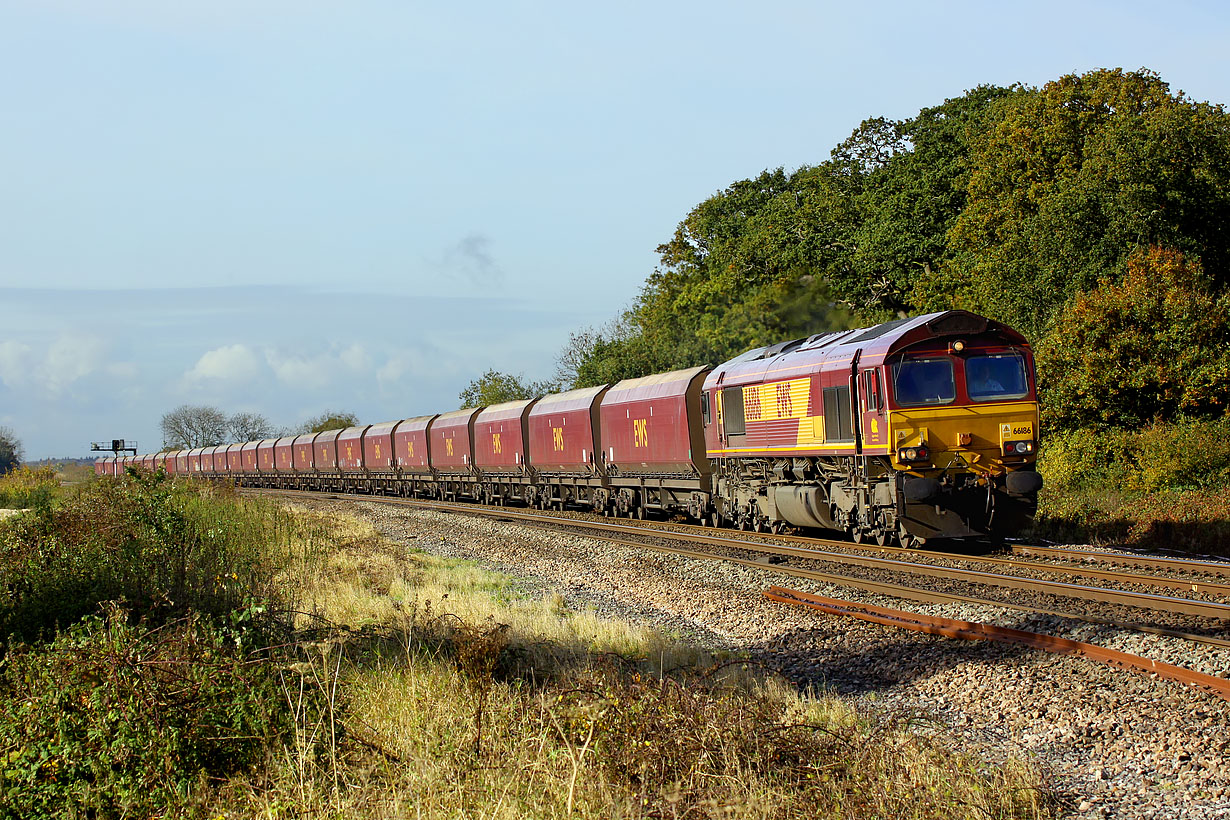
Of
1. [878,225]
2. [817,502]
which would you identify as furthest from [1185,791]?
[878,225]

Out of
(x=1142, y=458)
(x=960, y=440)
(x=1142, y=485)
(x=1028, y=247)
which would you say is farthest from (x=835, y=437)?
(x=1028, y=247)

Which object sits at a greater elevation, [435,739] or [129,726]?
[129,726]

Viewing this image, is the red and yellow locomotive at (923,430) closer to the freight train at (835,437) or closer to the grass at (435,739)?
the freight train at (835,437)

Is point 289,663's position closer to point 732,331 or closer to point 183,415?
point 732,331

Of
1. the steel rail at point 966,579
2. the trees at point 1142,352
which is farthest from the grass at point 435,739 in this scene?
the trees at point 1142,352

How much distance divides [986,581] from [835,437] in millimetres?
4804

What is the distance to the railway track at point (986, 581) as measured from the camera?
10.1 metres

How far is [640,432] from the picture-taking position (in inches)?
987

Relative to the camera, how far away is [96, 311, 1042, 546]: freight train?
1571 cm

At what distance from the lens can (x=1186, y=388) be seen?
926 inches

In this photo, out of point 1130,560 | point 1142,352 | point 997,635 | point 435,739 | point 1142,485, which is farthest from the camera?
point 1142,352

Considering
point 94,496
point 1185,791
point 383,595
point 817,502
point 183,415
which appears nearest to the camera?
point 1185,791

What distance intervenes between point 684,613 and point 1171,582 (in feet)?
19.3

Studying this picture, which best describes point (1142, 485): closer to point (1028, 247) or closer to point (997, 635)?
point (1028, 247)
